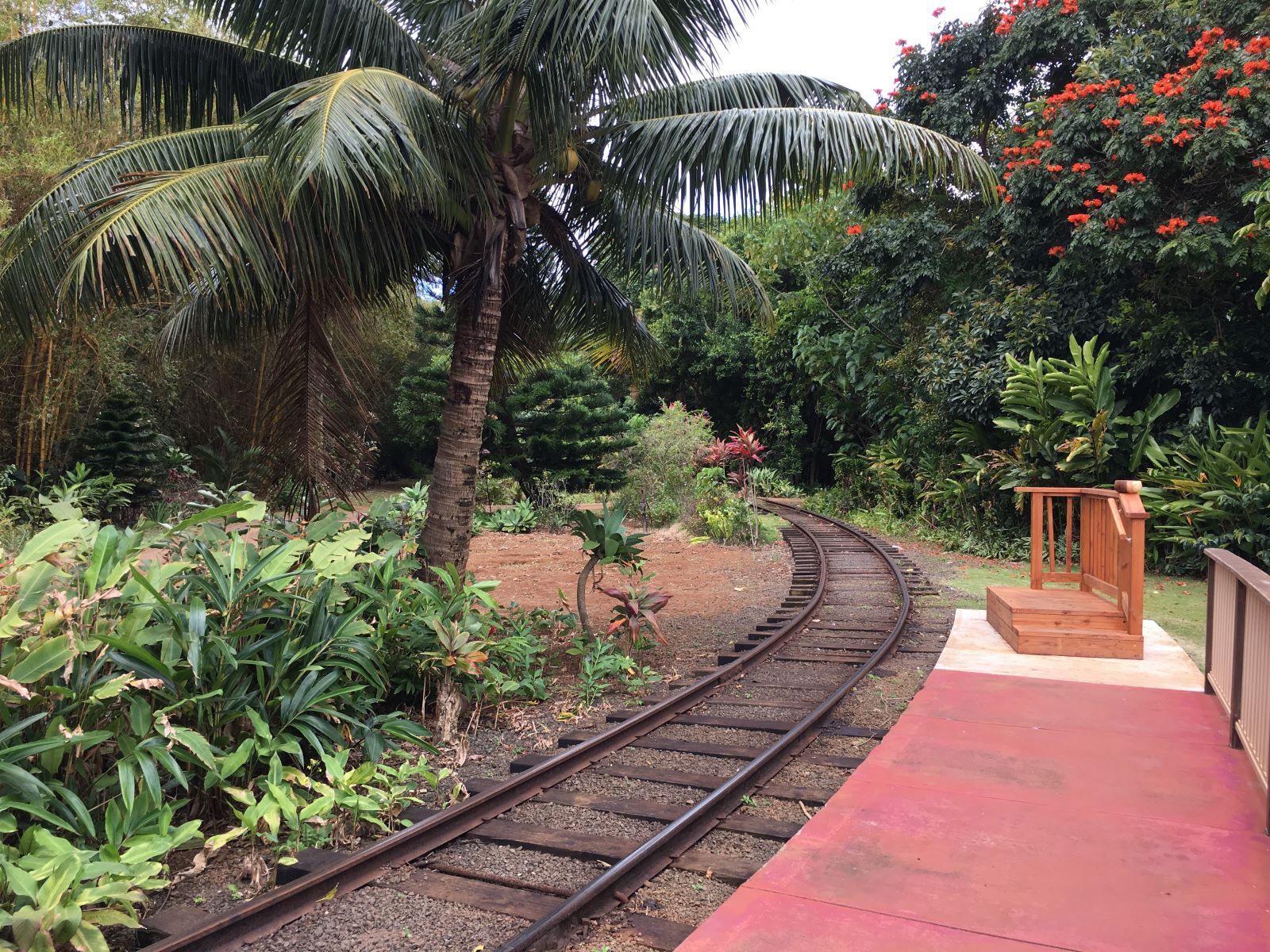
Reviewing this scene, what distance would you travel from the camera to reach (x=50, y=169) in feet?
41.4

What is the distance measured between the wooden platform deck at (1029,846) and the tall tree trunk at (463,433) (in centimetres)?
353

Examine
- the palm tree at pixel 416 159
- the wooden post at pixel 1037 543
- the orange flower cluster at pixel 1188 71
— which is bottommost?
the wooden post at pixel 1037 543

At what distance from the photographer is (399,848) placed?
3.54m

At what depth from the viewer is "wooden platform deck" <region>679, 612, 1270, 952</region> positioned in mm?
2814

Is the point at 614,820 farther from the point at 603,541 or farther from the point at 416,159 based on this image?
the point at 416,159

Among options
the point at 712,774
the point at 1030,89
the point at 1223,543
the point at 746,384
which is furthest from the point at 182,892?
the point at 746,384

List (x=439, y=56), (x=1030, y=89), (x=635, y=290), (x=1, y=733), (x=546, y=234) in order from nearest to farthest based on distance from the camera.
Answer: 1. (x=1, y=733)
2. (x=439, y=56)
3. (x=546, y=234)
4. (x=635, y=290)
5. (x=1030, y=89)

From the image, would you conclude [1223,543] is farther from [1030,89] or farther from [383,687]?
[383,687]

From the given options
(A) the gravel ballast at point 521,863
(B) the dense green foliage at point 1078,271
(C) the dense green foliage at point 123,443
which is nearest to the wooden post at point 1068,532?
(B) the dense green foliage at point 1078,271

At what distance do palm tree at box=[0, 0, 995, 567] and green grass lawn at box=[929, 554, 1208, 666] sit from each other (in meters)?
4.96

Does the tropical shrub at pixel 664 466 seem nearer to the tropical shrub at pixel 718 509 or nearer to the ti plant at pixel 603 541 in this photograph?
the tropical shrub at pixel 718 509

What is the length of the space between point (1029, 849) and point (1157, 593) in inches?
338

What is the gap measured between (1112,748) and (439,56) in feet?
21.6

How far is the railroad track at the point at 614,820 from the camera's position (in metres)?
3.03
